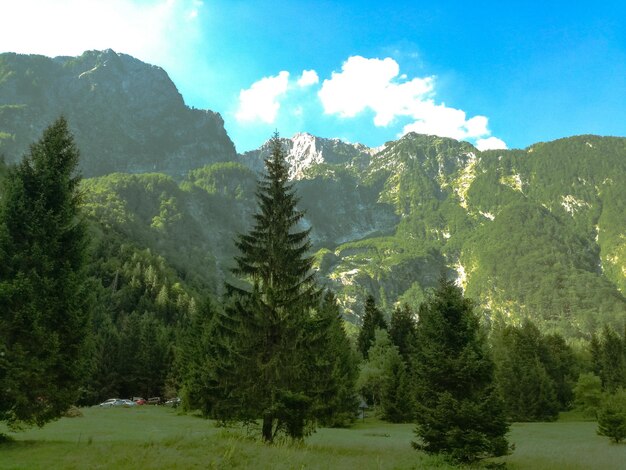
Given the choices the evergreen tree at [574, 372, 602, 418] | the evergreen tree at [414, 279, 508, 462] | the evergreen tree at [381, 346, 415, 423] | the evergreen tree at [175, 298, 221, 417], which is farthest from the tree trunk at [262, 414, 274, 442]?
the evergreen tree at [574, 372, 602, 418]

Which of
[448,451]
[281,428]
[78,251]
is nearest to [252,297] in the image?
[281,428]

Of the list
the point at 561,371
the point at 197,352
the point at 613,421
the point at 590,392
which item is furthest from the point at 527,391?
the point at 197,352

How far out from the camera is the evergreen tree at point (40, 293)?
18.6m

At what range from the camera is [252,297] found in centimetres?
2336

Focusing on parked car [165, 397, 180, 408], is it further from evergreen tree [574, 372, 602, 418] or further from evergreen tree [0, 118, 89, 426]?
evergreen tree [574, 372, 602, 418]

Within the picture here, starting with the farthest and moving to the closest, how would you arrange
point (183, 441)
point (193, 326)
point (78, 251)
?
point (193, 326) < point (78, 251) < point (183, 441)

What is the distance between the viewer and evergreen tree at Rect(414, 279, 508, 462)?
21312mm

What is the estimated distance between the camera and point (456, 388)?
23.2 metres

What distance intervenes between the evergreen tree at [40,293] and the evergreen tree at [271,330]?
23.2 feet

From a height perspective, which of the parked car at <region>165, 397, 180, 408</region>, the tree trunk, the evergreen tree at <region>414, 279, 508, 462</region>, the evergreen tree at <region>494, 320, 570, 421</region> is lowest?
the parked car at <region>165, 397, 180, 408</region>

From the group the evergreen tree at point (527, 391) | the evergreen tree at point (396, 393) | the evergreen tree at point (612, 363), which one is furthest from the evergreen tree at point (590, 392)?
the evergreen tree at point (396, 393)

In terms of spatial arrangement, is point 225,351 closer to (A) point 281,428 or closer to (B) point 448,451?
(A) point 281,428

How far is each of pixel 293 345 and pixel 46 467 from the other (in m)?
11.4

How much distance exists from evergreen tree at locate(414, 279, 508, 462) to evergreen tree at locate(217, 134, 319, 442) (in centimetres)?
606
